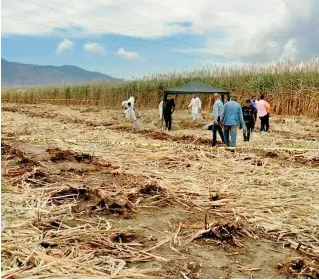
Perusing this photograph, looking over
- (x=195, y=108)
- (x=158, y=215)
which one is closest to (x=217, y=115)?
(x=158, y=215)

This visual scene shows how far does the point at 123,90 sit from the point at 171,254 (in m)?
33.5

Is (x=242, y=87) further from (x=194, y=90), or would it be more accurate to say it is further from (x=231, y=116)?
(x=231, y=116)

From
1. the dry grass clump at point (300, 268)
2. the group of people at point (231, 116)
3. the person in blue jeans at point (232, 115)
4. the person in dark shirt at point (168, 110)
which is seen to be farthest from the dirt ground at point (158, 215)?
the person in dark shirt at point (168, 110)

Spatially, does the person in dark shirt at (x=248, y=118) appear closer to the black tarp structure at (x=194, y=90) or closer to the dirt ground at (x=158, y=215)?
the black tarp structure at (x=194, y=90)

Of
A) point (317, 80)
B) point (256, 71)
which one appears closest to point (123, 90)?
point (256, 71)

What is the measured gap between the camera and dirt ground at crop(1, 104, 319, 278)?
4.76 meters

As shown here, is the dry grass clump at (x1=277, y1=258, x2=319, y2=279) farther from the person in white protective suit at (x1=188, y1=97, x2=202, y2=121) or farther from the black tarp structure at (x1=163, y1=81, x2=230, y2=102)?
the person in white protective suit at (x1=188, y1=97, x2=202, y2=121)

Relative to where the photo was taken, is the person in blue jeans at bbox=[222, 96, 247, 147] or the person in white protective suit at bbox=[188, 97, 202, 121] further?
the person in white protective suit at bbox=[188, 97, 202, 121]

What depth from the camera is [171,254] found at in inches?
200

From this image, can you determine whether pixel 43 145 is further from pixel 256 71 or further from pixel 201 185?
pixel 256 71

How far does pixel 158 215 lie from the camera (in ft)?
21.5

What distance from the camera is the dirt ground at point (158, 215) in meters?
4.76

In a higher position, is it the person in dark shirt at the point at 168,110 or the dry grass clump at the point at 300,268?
the person in dark shirt at the point at 168,110

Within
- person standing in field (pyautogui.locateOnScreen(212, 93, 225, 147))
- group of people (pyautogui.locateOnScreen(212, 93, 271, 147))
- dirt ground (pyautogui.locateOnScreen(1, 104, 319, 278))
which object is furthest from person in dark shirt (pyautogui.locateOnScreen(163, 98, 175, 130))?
dirt ground (pyautogui.locateOnScreen(1, 104, 319, 278))
